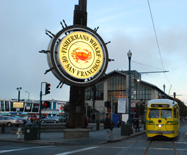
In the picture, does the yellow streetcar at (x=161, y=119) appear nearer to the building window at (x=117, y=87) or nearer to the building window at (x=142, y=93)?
the building window at (x=117, y=87)

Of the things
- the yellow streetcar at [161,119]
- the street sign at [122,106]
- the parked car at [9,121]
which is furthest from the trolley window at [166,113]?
the parked car at [9,121]

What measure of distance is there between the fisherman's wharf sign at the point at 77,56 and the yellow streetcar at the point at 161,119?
4583mm

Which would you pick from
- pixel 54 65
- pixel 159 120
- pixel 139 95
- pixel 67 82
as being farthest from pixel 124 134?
pixel 139 95

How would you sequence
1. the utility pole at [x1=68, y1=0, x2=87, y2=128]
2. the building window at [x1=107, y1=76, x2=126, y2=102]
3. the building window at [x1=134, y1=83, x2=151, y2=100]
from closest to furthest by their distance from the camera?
the utility pole at [x1=68, y1=0, x2=87, y2=128] → the building window at [x1=134, y1=83, x2=151, y2=100] → the building window at [x1=107, y1=76, x2=126, y2=102]

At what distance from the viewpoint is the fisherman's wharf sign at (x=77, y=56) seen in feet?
55.8

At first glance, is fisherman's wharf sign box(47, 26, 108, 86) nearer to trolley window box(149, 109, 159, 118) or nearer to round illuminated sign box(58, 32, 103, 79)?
round illuminated sign box(58, 32, 103, 79)

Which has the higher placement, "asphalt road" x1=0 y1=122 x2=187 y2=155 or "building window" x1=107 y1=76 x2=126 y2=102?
"building window" x1=107 y1=76 x2=126 y2=102

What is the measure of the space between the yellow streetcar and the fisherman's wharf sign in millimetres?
4583

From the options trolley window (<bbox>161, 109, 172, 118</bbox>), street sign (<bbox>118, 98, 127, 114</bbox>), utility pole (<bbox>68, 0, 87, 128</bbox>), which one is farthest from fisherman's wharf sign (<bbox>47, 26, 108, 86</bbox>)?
street sign (<bbox>118, 98, 127, 114</bbox>)

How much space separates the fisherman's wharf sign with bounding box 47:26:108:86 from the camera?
17000 mm

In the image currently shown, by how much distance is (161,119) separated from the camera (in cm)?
1753

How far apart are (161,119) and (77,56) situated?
7332mm

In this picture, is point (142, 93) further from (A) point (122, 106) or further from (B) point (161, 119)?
(B) point (161, 119)

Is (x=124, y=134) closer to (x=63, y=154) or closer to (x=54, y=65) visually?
(x=54, y=65)
